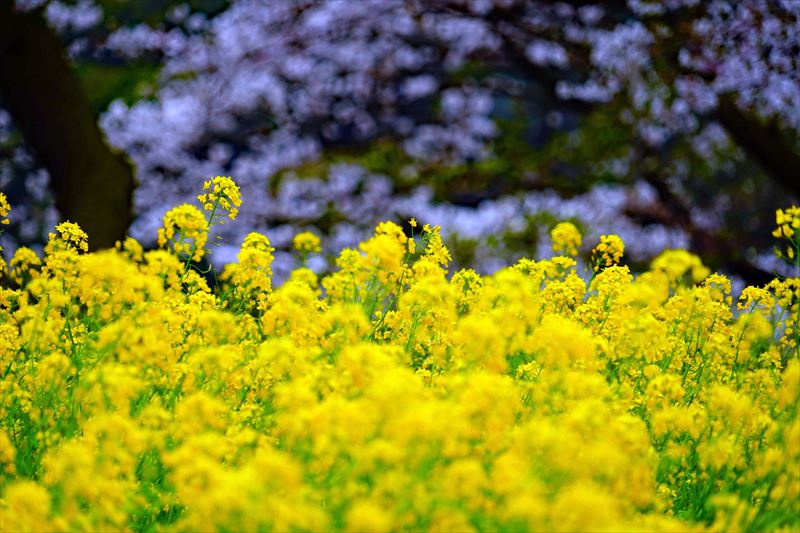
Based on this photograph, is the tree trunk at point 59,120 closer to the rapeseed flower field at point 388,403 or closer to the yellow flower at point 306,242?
the rapeseed flower field at point 388,403

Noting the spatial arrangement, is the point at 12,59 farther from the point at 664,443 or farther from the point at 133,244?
the point at 664,443

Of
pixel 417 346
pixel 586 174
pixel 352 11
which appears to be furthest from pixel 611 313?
pixel 352 11

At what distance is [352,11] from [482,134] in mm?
1972

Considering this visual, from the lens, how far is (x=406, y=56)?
11.0 metres

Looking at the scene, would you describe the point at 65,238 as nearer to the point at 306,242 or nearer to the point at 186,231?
the point at 186,231

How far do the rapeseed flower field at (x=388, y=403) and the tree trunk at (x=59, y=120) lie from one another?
15.9 ft

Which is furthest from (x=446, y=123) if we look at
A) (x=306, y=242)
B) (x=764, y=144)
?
(x=306, y=242)

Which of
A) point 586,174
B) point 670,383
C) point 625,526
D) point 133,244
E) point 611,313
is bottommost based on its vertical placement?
point 586,174

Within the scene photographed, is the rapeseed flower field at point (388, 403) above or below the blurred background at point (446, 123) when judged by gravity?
above

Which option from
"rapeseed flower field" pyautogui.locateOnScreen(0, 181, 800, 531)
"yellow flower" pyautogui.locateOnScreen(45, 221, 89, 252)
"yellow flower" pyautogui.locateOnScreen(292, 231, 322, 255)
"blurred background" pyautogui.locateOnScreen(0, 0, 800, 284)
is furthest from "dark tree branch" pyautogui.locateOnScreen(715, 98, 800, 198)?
"yellow flower" pyautogui.locateOnScreen(45, 221, 89, 252)

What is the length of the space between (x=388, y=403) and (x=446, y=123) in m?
8.86

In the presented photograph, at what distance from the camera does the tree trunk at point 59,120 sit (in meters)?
9.00

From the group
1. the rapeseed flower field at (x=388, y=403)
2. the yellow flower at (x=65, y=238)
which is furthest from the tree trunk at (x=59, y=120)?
the yellow flower at (x=65, y=238)

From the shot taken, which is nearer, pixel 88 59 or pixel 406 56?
pixel 88 59
